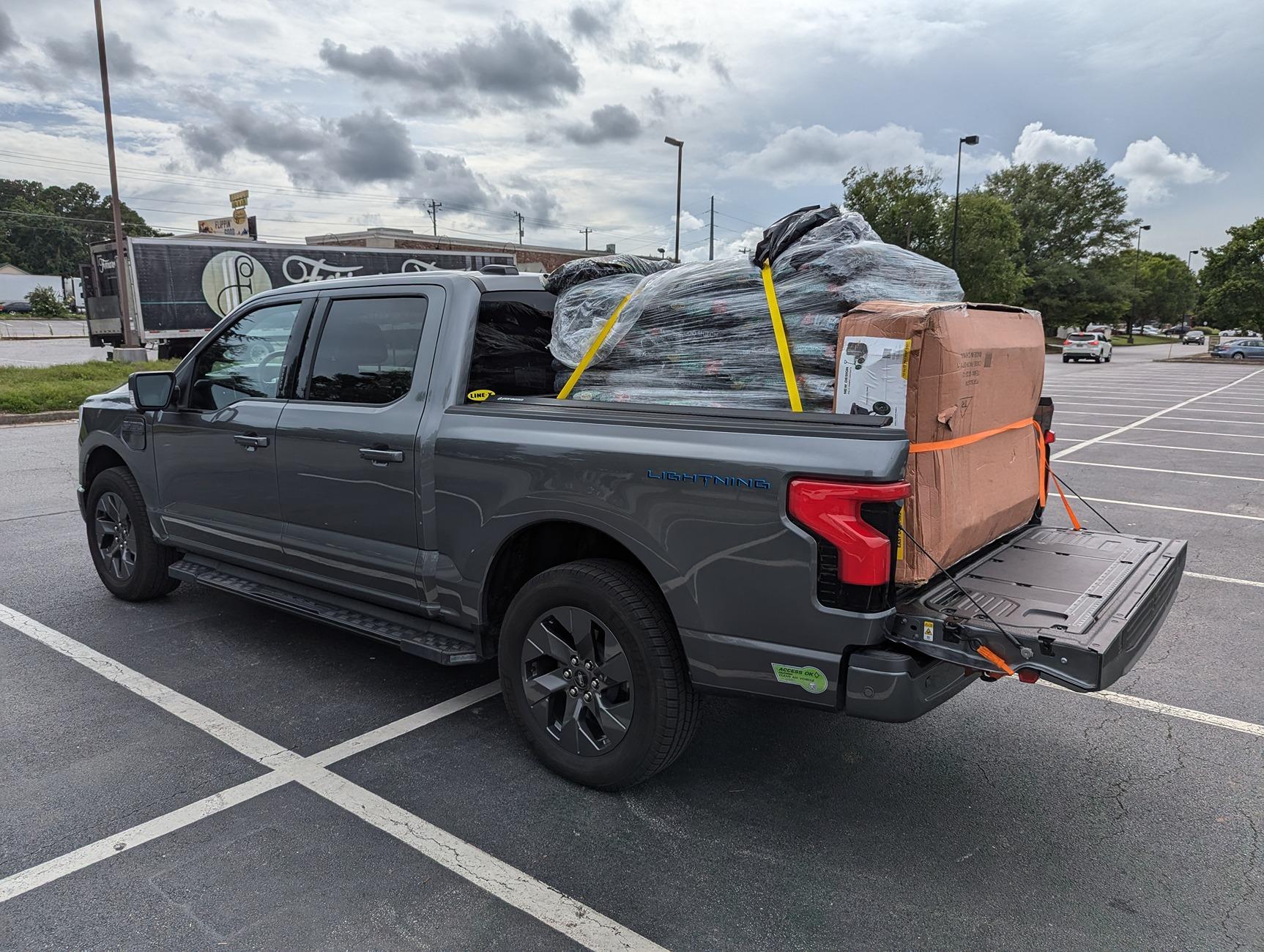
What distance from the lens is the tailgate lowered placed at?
8.09ft

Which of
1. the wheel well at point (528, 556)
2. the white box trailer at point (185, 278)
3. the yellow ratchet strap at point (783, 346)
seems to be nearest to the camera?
the yellow ratchet strap at point (783, 346)

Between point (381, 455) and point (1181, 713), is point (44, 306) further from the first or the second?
point (1181, 713)

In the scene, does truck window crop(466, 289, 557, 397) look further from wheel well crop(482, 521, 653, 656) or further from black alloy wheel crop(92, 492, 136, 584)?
black alloy wheel crop(92, 492, 136, 584)

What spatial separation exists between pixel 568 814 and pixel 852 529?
143 centimetres

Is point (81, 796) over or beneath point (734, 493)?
beneath

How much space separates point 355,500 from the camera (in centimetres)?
381

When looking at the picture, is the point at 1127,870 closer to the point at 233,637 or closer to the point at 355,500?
the point at 355,500

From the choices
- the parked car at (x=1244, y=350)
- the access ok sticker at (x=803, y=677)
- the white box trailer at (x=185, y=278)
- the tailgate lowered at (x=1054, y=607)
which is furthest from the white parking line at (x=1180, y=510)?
the parked car at (x=1244, y=350)

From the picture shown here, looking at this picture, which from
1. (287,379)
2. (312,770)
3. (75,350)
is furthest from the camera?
(75,350)

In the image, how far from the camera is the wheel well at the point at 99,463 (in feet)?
17.6

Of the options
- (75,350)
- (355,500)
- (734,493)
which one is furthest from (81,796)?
(75,350)

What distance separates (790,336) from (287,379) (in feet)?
8.14

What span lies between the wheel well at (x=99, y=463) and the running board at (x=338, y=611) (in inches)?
37.6

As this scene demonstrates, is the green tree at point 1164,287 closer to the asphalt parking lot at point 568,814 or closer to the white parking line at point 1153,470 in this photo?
the white parking line at point 1153,470
